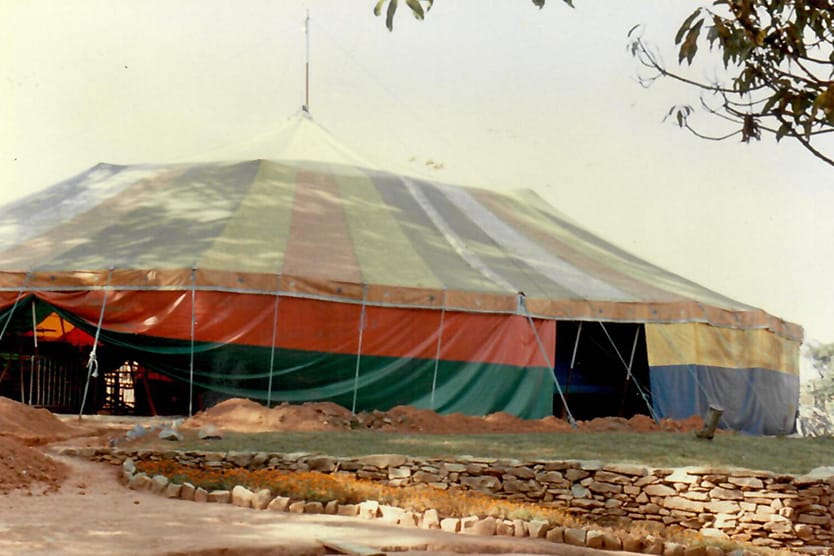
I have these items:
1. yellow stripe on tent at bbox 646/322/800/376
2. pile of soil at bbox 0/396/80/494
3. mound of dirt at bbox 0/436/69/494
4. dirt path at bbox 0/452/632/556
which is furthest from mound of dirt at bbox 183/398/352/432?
yellow stripe on tent at bbox 646/322/800/376

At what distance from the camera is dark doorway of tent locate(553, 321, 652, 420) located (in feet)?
52.9

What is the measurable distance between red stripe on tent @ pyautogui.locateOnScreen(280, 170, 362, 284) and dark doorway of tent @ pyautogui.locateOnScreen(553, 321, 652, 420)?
412 cm

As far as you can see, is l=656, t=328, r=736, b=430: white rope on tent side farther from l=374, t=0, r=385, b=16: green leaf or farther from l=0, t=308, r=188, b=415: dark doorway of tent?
l=374, t=0, r=385, b=16: green leaf

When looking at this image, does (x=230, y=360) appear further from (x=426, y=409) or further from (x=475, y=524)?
(x=475, y=524)

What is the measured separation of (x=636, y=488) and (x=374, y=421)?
443 cm

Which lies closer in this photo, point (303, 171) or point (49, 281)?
point (49, 281)

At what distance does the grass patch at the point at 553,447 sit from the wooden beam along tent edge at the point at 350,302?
210cm

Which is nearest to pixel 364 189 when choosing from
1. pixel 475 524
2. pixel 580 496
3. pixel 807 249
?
pixel 580 496

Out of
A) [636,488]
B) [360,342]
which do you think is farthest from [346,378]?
[636,488]

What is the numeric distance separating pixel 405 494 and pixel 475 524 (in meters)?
1.05

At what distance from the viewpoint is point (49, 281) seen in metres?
13.0

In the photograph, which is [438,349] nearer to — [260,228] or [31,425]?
[260,228]

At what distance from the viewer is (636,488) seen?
8.45 meters

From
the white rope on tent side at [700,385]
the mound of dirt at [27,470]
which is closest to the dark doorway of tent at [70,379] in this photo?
the mound of dirt at [27,470]
